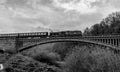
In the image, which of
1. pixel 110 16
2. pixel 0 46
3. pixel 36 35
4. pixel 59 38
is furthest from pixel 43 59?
pixel 110 16

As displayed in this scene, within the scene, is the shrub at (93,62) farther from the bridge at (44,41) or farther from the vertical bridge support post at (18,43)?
the vertical bridge support post at (18,43)

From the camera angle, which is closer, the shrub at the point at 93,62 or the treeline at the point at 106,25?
the shrub at the point at 93,62

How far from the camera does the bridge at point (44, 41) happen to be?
3102 cm

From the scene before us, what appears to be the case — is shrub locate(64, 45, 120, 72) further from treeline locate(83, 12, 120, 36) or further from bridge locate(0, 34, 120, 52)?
treeline locate(83, 12, 120, 36)

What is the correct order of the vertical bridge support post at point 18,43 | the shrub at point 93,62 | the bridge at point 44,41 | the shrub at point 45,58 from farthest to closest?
1. the vertical bridge support post at point 18,43
2. the shrub at point 45,58
3. the bridge at point 44,41
4. the shrub at point 93,62

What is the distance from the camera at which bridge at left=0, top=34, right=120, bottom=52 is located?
1221 inches

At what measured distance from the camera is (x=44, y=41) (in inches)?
1556

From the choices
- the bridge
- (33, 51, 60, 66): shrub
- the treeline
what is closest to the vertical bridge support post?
the bridge

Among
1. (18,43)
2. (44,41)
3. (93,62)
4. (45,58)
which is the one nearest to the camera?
(93,62)

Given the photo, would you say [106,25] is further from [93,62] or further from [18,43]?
[93,62]

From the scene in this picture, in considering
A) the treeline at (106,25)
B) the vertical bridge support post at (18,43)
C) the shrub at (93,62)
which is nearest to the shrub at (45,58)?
the vertical bridge support post at (18,43)

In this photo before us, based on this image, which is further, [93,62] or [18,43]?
[18,43]

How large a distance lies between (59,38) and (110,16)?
33494 mm

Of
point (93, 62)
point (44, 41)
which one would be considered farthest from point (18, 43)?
point (93, 62)
